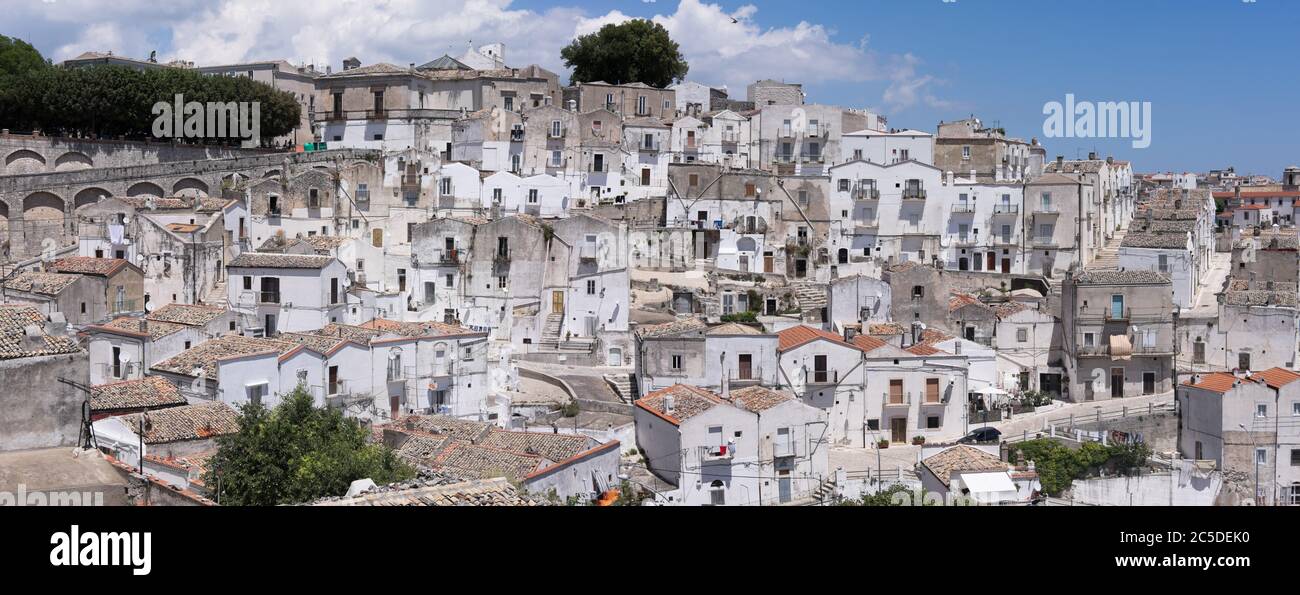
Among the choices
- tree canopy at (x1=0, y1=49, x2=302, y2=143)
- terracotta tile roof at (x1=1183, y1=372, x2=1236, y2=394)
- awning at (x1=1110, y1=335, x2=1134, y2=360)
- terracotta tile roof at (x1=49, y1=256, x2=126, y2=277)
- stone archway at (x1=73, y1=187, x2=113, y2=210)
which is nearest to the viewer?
terracotta tile roof at (x1=1183, y1=372, x2=1236, y2=394)

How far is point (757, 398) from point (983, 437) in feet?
17.0

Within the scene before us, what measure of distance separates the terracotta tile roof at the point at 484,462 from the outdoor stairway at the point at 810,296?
14285 mm

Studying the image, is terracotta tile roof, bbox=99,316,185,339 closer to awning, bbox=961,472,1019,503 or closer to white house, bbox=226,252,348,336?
white house, bbox=226,252,348,336

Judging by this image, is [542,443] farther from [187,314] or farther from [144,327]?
[187,314]

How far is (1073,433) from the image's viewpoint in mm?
24859

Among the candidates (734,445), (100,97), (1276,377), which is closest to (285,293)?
(734,445)

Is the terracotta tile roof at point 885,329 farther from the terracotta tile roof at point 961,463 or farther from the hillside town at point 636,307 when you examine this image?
the terracotta tile roof at point 961,463

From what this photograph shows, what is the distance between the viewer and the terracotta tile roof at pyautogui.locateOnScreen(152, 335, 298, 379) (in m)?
21.3

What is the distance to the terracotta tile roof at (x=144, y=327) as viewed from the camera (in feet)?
75.7

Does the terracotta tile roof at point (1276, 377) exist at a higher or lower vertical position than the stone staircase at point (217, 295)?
lower

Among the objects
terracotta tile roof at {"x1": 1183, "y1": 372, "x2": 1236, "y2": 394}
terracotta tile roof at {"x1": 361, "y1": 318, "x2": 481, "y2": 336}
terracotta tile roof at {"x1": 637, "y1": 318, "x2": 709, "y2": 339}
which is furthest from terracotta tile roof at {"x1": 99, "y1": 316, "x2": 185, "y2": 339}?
terracotta tile roof at {"x1": 1183, "y1": 372, "x2": 1236, "y2": 394}

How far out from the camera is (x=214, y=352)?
22.0m

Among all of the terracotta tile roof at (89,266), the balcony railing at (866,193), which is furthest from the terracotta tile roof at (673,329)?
the balcony railing at (866,193)

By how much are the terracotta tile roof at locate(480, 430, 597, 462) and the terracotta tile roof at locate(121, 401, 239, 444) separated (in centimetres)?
372
